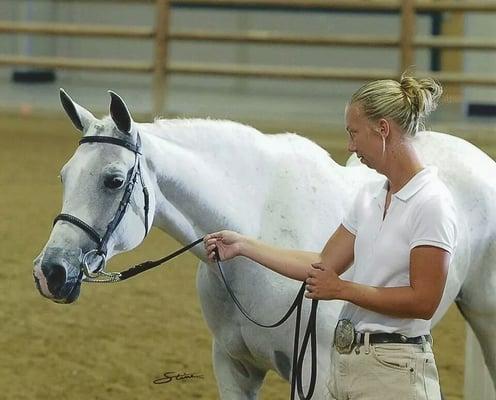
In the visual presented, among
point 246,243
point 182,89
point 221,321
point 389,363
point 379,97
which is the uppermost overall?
point 379,97

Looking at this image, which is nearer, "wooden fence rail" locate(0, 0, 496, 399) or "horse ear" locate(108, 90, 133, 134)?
"horse ear" locate(108, 90, 133, 134)

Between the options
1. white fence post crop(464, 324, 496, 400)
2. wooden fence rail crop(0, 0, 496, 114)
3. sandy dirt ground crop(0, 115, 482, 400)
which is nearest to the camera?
white fence post crop(464, 324, 496, 400)

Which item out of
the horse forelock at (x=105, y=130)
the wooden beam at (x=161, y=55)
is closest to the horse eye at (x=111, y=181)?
the horse forelock at (x=105, y=130)

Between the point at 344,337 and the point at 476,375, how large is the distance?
58.7 inches

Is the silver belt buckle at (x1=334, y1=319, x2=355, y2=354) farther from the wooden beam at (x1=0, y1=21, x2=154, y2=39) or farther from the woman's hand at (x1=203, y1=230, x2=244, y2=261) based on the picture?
the wooden beam at (x1=0, y1=21, x2=154, y2=39)

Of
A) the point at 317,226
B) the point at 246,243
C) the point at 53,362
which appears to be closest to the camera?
the point at 246,243

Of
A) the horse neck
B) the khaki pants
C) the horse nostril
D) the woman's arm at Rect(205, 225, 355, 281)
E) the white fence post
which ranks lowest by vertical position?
the white fence post

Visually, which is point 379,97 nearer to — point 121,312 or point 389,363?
point 389,363

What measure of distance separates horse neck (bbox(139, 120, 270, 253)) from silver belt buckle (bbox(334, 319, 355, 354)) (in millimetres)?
526

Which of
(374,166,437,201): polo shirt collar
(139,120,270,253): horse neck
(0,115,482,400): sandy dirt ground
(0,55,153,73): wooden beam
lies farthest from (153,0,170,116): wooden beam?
(374,166,437,201): polo shirt collar

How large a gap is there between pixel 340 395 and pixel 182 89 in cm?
1166

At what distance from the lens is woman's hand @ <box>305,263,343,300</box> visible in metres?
2.14

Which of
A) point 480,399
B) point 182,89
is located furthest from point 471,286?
point 182,89

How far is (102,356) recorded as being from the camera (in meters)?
4.32
